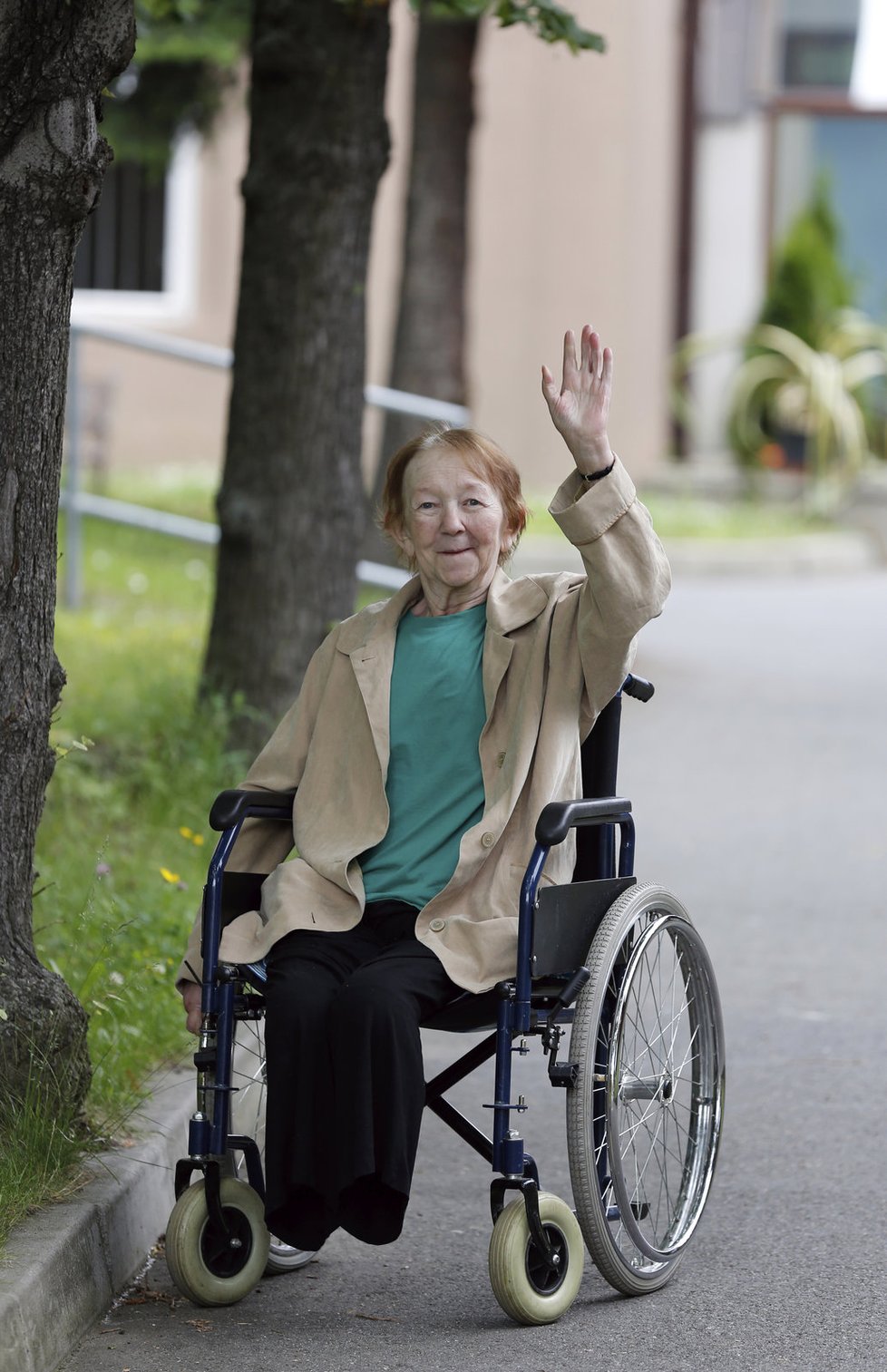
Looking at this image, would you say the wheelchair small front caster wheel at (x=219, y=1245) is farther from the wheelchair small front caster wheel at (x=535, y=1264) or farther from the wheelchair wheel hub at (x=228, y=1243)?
the wheelchair small front caster wheel at (x=535, y=1264)

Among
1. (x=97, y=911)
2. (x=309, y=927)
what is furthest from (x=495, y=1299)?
(x=97, y=911)

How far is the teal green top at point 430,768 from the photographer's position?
3.82m

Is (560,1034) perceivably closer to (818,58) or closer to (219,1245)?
(219,1245)

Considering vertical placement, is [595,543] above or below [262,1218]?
above

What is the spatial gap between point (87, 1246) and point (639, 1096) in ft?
3.15

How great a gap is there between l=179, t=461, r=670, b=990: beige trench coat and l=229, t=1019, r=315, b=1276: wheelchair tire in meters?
0.30

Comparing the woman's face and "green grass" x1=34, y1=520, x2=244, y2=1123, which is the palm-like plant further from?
the woman's face

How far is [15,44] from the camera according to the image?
11.9 feet

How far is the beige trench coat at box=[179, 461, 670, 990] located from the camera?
3.64m

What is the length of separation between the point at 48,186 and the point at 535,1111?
7.66 feet

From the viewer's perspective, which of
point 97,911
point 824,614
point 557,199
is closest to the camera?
point 97,911

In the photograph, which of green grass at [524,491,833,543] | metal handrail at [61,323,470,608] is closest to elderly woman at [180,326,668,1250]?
metal handrail at [61,323,470,608]

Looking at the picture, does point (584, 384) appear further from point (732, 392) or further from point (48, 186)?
point (732, 392)

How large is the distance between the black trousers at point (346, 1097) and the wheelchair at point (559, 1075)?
0.38 feet
